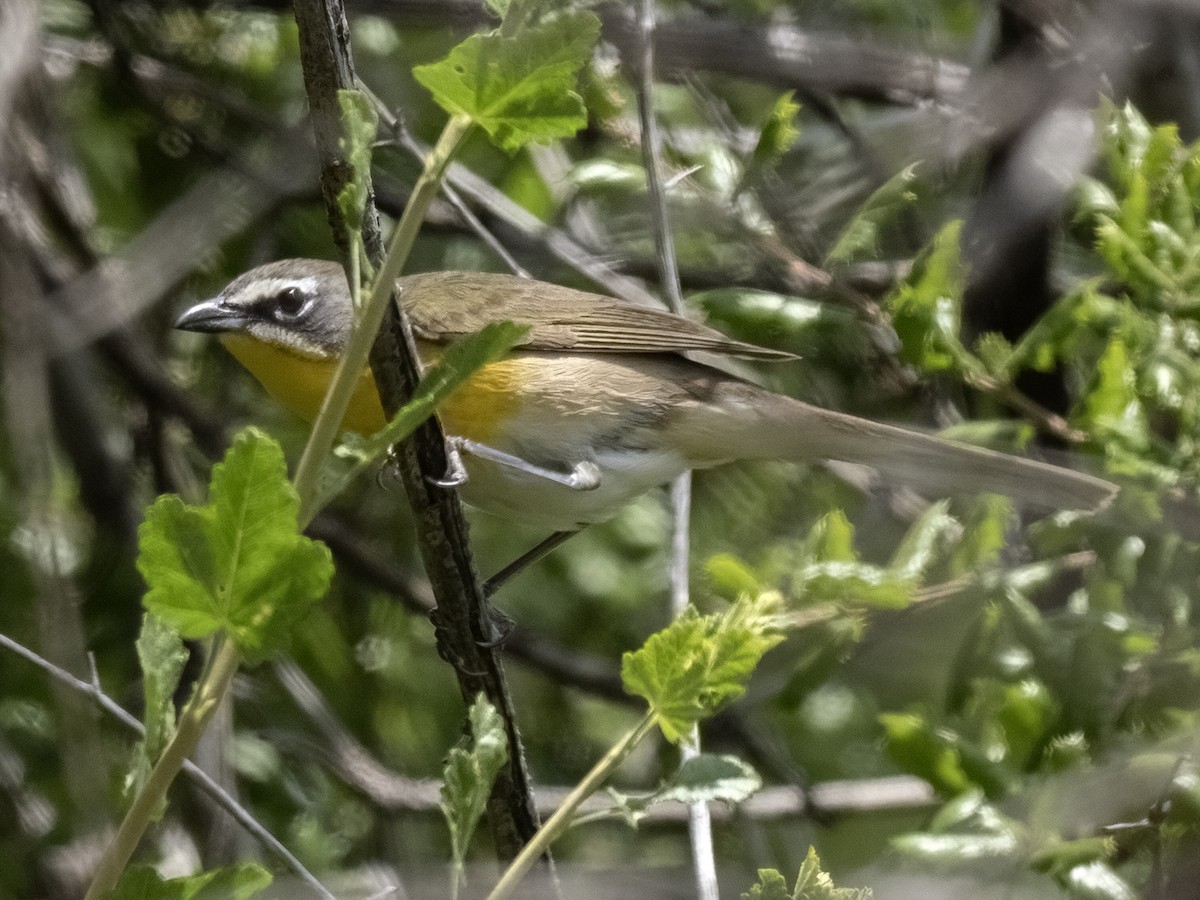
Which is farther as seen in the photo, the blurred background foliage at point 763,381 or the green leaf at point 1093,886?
the blurred background foliage at point 763,381

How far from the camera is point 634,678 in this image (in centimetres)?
159

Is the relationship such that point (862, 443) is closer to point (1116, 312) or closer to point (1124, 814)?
point (1116, 312)

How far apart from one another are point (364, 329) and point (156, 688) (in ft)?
1.34

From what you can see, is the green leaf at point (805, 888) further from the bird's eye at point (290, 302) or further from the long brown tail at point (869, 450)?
the bird's eye at point (290, 302)

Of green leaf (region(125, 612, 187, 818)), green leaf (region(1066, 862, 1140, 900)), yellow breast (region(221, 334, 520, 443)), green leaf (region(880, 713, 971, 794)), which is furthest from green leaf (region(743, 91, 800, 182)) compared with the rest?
green leaf (region(125, 612, 187, 818))

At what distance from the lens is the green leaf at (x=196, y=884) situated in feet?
4.62

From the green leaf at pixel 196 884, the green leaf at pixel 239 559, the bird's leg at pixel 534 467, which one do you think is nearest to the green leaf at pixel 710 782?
the green leaf at pixel 196 884

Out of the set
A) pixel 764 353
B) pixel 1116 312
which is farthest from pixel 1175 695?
pixel 764 353

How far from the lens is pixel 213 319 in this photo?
329cm

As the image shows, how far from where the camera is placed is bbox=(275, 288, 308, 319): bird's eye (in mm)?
3311

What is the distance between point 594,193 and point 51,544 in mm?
1611

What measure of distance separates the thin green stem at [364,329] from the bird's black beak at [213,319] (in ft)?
6.78

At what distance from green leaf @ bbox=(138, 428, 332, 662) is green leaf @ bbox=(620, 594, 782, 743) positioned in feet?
1.38

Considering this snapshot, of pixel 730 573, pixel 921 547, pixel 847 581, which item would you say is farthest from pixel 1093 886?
pixel 730 573
